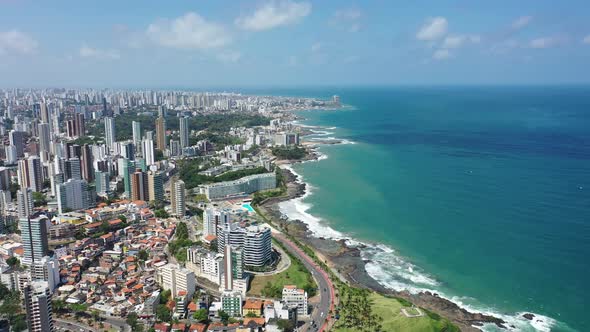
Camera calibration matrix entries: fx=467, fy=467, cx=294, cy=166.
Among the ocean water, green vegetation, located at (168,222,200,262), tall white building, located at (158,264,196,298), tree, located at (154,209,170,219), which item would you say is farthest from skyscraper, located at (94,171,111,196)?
tall white building, located at (158,264,196,298)

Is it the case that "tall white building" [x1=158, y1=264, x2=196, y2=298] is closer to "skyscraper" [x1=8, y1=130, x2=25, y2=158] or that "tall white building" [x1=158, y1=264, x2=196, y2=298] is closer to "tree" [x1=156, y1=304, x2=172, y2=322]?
"tree" [x1=156, y1=304, x2=172, y2=322]

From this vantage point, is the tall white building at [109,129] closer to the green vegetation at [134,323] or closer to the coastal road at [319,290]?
the coastal road at [319,290]

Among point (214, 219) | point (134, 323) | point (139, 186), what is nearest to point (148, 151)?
point (139, 186)

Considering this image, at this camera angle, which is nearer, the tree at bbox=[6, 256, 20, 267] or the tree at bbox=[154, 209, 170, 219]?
the tree at bbox=[6, 256, 20, 267]

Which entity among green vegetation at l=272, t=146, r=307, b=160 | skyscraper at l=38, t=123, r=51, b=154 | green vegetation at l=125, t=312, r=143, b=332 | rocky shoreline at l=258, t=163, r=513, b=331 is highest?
skyscraper at l=38, t=123, r=51, b=154

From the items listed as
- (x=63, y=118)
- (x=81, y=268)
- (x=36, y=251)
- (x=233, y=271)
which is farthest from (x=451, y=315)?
(x=63, y=118)

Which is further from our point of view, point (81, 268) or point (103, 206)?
point (103, 206)

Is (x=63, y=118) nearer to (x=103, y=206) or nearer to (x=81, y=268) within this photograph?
(x=103, y=206)
